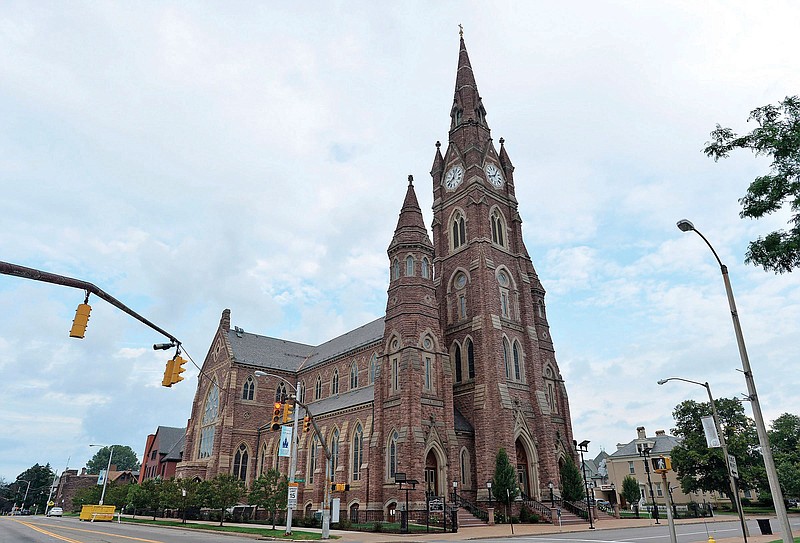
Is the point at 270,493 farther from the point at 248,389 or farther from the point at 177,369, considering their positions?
the point at 177,369

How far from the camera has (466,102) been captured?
56.5m

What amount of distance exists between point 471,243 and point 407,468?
20.4 metres

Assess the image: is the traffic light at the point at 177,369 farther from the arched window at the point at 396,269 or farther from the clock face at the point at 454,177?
the clock face at the point at 454,177

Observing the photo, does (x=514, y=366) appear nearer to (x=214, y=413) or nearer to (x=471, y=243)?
(x=471, y=243)

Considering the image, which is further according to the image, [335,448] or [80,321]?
[335,448]

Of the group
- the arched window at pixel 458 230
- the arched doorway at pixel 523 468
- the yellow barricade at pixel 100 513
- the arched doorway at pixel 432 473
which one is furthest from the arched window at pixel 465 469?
the yellow barricade at pixel 100 513

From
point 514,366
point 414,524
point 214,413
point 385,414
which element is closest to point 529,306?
point 514,366

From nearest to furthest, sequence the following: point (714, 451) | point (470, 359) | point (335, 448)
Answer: point (335, 448) < point (470, 359) < point (714, 451)

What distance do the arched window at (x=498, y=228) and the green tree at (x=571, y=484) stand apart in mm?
19716

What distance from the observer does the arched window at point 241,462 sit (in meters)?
54.0

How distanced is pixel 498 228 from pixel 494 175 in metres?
5.72

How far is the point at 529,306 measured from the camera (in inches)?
1857

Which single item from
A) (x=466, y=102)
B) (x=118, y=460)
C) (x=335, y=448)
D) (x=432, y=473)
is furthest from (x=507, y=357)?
(x=118, y=460)

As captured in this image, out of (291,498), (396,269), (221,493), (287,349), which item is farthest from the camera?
(287,349)
